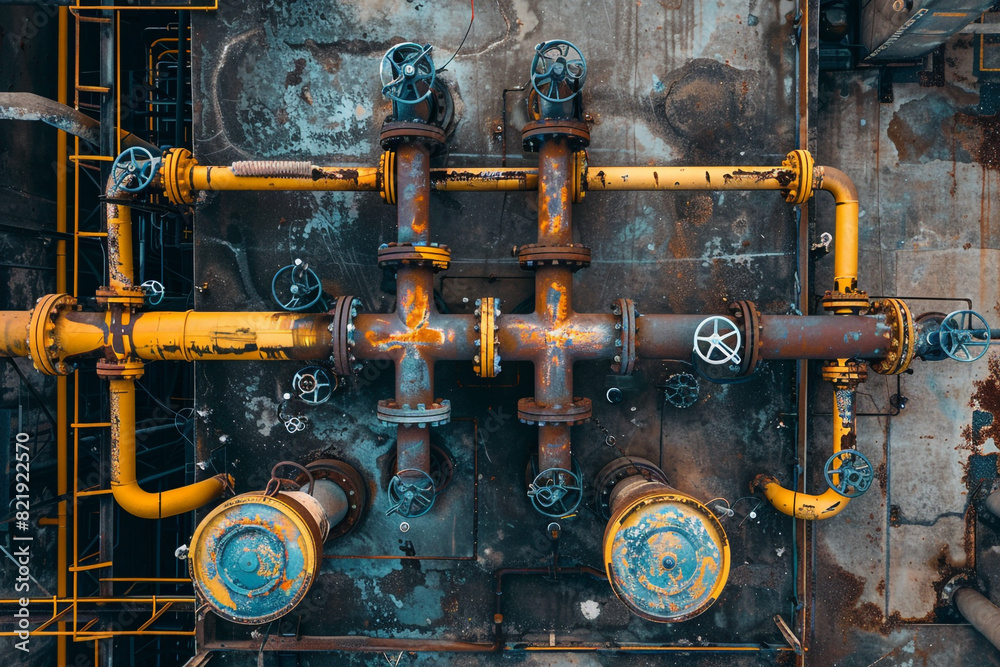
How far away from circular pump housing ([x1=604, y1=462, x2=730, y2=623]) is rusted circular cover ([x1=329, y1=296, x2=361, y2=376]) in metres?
2.65

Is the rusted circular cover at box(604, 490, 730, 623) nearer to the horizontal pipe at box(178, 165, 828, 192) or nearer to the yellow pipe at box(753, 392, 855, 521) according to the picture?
the yellow pipe at box(753, 392, 855, 521)

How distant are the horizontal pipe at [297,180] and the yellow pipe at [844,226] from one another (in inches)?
170

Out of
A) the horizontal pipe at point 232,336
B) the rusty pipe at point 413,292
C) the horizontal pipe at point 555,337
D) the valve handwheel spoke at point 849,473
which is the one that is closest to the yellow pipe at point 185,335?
the horizontal pipe at point 232,336

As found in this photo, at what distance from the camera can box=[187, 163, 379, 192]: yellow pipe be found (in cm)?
453

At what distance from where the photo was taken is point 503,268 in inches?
206

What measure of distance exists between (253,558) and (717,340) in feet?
13.5

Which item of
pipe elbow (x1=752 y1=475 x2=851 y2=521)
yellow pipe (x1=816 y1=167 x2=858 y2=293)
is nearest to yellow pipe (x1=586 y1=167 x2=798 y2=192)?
yellow pipe (x1=816 y1=167 x2=858 y2=293)

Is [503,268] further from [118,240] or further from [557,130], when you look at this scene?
[118,240]

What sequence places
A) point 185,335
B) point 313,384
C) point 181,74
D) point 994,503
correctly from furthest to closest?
point 181,74
point 994,503
point 313,384
point 185,335

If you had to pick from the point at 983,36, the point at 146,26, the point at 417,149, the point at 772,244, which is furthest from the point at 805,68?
the point at 146,26

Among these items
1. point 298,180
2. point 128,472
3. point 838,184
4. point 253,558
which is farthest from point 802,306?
point 128,472

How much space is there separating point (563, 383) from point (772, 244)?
9.53 feet

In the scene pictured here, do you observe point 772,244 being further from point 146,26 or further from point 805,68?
point 146,26

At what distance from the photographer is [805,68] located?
5.05 metres
